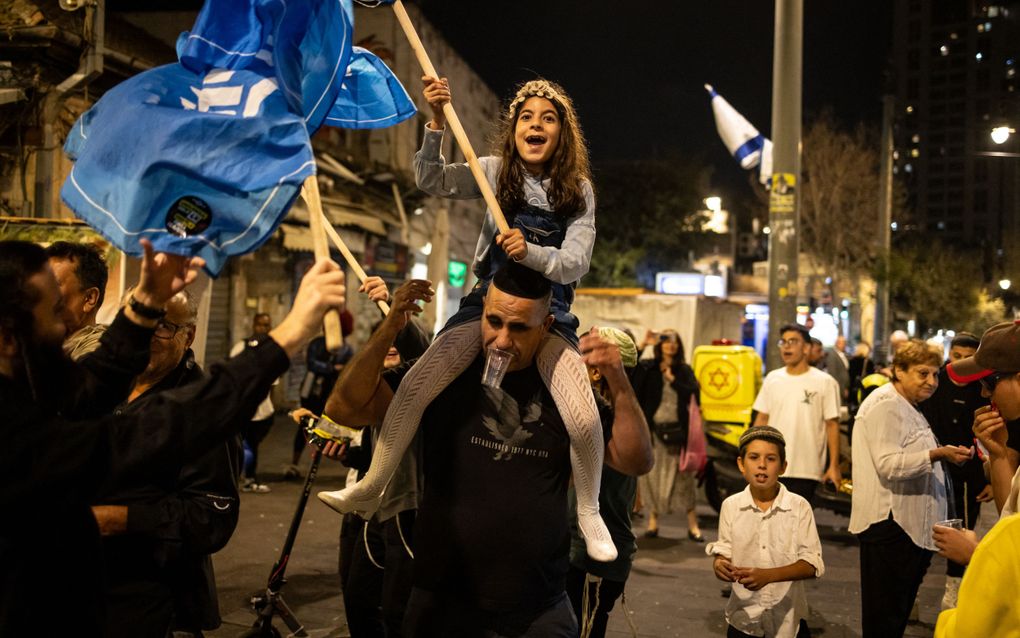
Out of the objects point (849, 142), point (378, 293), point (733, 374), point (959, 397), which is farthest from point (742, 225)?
point (378, 293)

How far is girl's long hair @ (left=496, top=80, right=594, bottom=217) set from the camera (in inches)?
146

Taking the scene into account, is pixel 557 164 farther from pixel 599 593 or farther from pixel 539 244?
pixel 599 593

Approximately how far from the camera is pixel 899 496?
18.4 feet

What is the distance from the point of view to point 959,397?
720cm

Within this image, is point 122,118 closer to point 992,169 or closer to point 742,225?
point 742,225

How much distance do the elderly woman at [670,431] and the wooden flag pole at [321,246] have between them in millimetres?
7425

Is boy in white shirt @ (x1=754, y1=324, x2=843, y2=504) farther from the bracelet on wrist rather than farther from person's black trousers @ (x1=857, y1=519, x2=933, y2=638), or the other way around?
the bracelet on wrist

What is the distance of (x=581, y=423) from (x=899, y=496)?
3.30 m

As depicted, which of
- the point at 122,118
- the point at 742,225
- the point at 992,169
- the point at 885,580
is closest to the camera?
the point at 122,118

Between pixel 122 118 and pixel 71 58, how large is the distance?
9.57 meters

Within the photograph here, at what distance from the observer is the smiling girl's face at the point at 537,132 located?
3.76 m

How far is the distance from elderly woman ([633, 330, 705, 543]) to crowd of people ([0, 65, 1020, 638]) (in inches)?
176

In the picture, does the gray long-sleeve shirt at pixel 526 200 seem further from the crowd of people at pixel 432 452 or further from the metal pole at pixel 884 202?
the metal pole at pixel 884 202

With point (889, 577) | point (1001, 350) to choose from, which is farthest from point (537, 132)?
point (889, 577)
